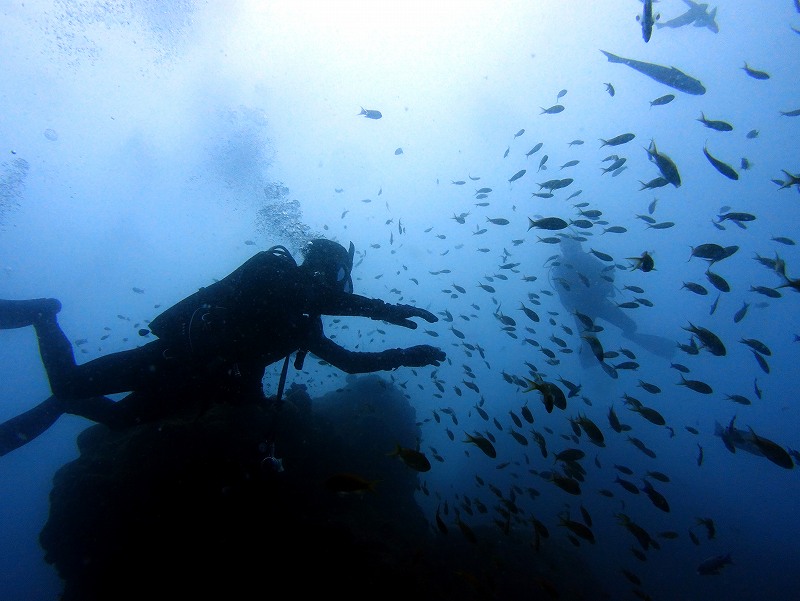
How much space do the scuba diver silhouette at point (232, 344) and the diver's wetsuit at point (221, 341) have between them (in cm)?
1

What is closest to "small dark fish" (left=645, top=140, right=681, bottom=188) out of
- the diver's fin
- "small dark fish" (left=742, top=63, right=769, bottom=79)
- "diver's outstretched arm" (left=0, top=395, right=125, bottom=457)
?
"small dark fish" (left=742, top=63, right=769, bottom=79)

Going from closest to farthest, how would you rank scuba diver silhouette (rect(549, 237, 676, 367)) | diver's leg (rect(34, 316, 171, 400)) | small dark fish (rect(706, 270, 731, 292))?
diver's leg (rect(34, 316, 171, 400))
small dark fish (rect(706, 270, 731, 292))
scuba diver silhouette (rect(549, 237, 676, 367))

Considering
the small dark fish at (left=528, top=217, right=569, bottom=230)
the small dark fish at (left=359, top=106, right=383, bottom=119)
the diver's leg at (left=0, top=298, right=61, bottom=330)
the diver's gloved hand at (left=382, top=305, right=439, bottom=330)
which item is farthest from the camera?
the small dark fish at (left=359, top=106, right=383, bottom=119)

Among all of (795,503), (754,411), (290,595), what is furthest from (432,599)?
(754,411)

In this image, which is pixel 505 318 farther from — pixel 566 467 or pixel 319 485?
pixel 319 485

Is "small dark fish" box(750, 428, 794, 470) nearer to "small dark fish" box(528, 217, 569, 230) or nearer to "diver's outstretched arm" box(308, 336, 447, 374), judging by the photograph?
"small dark fish" box(528, 217, 569, 230)

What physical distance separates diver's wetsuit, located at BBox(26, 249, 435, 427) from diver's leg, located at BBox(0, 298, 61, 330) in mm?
1144

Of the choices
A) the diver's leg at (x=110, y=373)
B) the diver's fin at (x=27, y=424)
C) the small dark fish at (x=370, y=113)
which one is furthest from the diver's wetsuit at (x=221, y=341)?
the small dark fish at (x=370, y=113)

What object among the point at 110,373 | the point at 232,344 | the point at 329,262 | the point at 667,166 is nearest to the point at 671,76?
the point at 667,166

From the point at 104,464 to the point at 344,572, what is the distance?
425cm

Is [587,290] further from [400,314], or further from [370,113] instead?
[400,314]

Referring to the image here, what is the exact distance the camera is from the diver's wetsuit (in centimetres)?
460

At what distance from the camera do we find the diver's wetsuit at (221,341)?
15.1 ft

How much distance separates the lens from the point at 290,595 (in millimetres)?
5273
